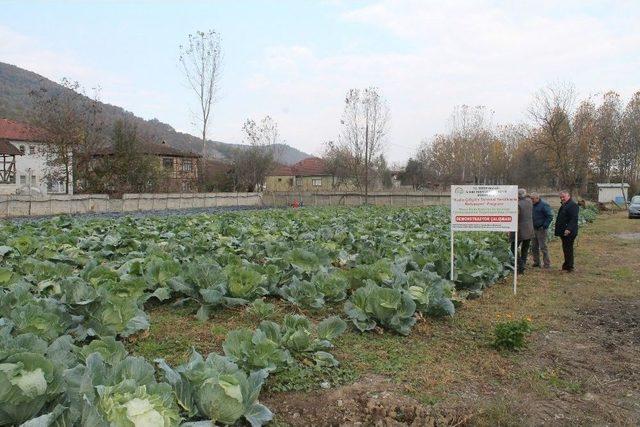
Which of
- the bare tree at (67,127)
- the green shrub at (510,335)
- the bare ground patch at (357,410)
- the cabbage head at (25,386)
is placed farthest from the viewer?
the bare tree at (67,127)

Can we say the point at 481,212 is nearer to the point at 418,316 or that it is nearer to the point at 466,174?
the point at 418,316

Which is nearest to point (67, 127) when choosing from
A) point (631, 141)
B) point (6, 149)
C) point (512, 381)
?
point (6, 149)

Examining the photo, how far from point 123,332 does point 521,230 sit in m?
8.04

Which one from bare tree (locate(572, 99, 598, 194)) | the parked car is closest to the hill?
bare tree (locate(572, 99, 598, 194))

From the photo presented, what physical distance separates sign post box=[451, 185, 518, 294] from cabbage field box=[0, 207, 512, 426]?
2.43ft

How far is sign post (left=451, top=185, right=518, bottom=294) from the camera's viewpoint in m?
8.31

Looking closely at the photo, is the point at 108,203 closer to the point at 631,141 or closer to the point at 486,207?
the point at 486,207

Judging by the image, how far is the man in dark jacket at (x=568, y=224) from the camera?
1040cm

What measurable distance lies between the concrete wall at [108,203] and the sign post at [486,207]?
2762cm

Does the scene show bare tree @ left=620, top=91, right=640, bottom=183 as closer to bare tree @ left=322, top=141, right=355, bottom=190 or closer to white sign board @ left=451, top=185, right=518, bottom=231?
bare tree @ left=322, top=141, right=355, bottom=190

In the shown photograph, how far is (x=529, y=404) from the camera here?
4.11 meters

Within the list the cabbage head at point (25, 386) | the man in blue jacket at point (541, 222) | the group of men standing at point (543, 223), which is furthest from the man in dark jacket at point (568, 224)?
the cabbage head at point (25, 386)

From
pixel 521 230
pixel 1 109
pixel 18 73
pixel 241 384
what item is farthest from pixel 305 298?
pixel 18 73

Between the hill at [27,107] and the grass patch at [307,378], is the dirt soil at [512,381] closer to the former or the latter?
the grass patch at [307,378]
